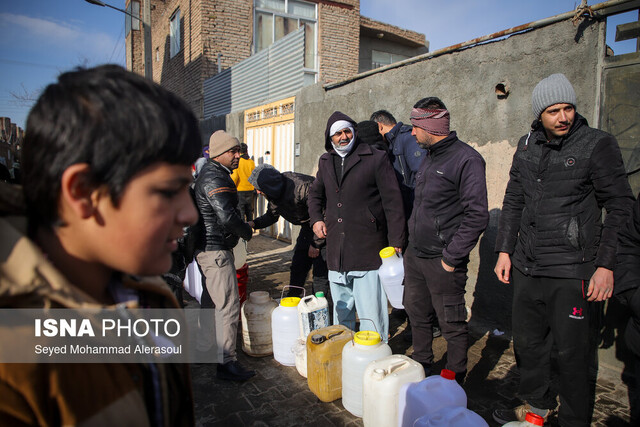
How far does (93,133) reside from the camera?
795mm

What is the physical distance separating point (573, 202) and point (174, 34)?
1806cm

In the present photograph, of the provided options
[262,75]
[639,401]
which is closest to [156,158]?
[639,401]

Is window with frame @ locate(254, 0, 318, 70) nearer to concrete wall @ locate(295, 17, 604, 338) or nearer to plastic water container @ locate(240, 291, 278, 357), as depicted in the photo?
concrete wall @ locate(295, 17, 604, 338)

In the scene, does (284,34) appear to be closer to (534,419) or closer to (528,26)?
(528,26)

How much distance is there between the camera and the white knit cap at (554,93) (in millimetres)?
2586

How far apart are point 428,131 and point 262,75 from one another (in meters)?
8.52

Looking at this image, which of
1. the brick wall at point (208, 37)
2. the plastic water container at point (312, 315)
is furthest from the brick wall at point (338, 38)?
the plastic water container at point (312, 315)

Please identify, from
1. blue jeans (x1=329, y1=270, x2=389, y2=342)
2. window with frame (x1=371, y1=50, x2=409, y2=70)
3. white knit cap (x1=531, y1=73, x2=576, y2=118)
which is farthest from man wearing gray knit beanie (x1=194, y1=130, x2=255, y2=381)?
window with frame (x1=371, y1=50, x2=409, y2=70)

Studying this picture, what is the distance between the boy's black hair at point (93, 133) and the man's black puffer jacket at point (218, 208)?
2.70m

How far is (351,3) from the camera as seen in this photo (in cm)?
1410

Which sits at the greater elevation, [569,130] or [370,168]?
[569,130]

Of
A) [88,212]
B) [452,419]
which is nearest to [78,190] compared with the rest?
[88,212]

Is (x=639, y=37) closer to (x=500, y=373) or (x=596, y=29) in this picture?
(x=596, y=29)

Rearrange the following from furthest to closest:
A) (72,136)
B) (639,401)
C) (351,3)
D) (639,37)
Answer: (351,3), (639,37), (639,401), (72,136)
